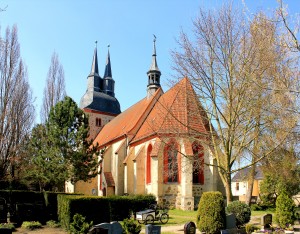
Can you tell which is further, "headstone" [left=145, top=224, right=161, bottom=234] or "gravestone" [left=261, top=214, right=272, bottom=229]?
"gravestone" [left=261, top=214, right=272, bottom=229]

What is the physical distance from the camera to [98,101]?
45.2m

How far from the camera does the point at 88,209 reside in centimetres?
1605

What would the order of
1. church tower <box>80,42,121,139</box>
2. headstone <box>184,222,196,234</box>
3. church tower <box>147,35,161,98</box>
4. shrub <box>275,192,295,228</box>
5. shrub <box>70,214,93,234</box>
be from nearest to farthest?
shrub <box>70,214,93,234</box> < headstone <box>184,222,196,234</box> < shrub <box>275,192,295,228</box> < church tower <box>147,35,161,98</box> < church tower <box>80,42,121,139</box>

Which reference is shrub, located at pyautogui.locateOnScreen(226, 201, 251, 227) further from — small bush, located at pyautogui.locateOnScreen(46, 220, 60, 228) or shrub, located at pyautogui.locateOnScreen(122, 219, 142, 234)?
small bush, located at pyautogui.locateOnScreen(46, 220, 60, 228)

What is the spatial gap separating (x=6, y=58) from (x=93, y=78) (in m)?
27.0

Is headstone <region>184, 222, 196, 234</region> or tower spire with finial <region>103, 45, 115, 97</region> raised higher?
tower spire with finial <region>103, 45, 115, 97</region>

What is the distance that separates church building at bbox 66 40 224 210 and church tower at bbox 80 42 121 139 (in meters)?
8.80

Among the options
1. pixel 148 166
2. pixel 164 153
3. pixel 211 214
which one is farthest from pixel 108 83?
pixel 211 214

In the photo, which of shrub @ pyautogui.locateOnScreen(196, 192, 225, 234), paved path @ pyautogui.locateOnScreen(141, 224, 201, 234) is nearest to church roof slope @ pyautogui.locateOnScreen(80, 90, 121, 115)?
paved path @ pyautogui.locateOnScreen(141, 224, 201, 234)

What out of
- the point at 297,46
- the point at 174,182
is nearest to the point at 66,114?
the point at 174,182

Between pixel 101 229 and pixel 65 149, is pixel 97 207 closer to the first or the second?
pixel 101 229

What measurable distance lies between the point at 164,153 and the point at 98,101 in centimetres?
2268

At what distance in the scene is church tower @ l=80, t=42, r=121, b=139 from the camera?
44.9 meters

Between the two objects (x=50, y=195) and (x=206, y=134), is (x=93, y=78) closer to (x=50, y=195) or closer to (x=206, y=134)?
(x=50, y=195)
